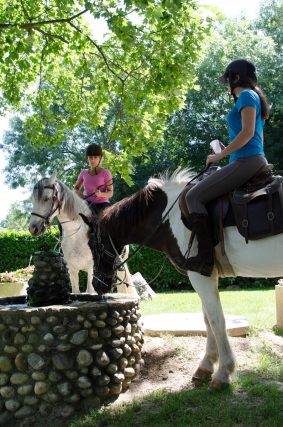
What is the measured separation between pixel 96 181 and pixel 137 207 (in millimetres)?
2816

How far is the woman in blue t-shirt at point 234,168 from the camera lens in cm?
464

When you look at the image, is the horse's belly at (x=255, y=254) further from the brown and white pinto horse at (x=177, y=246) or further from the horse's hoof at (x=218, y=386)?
the horse's hoof at (x=218, y=386)

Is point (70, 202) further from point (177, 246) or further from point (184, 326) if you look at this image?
point (177, 246)

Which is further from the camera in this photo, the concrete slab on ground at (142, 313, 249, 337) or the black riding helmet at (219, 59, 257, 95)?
the concrete slab on ground at (142, 313, 249, 337)

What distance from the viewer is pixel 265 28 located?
31.0 meters

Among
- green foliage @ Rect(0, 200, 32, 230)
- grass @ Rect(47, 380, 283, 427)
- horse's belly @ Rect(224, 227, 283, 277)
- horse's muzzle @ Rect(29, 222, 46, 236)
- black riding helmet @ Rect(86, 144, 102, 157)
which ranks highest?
green foliage @ Rect(0, 200, 32, 230)

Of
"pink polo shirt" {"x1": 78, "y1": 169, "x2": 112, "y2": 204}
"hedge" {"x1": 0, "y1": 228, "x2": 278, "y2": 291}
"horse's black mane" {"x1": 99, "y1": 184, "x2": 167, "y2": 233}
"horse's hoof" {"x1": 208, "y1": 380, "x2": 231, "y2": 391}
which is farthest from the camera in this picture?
"hedge" {"x1": 0, "y1": 228, "x2": 278, "y2": 291}

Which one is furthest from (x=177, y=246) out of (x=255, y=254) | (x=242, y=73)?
(x=242, y=73)

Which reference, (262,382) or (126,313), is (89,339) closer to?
(126,313)

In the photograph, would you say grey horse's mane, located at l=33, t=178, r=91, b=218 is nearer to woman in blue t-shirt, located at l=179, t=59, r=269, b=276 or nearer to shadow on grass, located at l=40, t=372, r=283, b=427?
woman in blue t-shirt, located at l=179, t=59, r=269, b=276

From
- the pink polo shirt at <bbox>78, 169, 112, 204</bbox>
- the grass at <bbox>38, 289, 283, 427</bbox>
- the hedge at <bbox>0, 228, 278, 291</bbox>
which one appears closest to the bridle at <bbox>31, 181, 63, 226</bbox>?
the pink polo shirt at <bbox>78, 169, 112, 204</bbox>

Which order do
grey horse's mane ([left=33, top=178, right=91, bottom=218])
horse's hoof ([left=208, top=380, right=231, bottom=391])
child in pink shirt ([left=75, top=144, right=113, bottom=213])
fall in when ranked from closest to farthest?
horse's hoof ([left=208, top=380, right=231, bottom=391])
grey horse's mane ([left=33, top=178, right=91, bottom=218])
child in pink shirt ([left=75, top=144, right=113, bottom=213])

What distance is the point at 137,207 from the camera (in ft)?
17.6

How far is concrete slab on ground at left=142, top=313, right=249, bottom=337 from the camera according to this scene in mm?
6879
